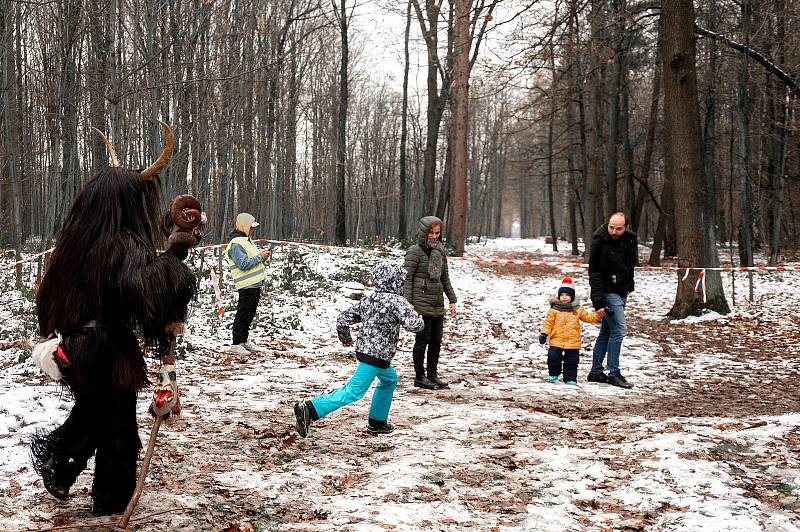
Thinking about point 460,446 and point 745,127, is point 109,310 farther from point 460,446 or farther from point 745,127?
point 745,127

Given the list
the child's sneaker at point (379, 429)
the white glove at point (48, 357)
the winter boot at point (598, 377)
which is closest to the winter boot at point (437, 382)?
the winter boot at point (598, 377)

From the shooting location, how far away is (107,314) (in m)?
3.56

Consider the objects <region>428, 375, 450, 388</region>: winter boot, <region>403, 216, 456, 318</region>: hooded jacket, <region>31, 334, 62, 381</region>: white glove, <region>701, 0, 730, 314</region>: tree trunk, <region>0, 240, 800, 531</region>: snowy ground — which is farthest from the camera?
<region>701, 0, 730, 314</region>: tree trunk

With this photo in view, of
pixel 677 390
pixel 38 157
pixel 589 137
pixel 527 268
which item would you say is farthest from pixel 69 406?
pixel 589 137

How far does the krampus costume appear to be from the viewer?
3502 millimetres

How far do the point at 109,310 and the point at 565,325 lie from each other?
5.88 m

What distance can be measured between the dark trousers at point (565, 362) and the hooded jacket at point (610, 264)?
68 centimetres

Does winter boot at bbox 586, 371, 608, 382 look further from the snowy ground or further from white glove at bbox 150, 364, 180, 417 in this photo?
white glove at bbox 150, 364, 180, 417

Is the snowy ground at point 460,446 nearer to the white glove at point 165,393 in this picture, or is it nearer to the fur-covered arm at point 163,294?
the white glove at point 165,393

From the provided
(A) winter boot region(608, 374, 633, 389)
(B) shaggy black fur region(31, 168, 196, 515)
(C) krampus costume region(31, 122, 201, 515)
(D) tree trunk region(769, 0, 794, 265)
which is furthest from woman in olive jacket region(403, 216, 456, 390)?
(D) tree trunk region(769, 0, 794, 265)

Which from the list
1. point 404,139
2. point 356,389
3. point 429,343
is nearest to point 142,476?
point 356,389

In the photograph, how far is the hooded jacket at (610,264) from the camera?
26.4 ft

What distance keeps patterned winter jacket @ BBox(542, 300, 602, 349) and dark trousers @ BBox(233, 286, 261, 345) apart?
3918 mm

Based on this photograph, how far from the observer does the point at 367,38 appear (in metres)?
30.6
